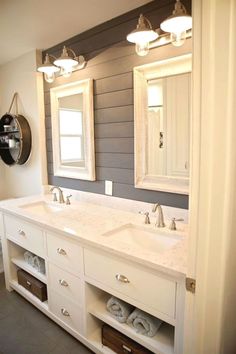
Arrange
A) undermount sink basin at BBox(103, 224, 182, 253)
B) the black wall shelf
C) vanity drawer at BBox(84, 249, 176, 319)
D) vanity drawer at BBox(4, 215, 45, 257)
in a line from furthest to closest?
the black wall shelf, vanity drawer at BBox(4, 215, 45, 257), undermount sink basin at BBox(103, 224, 182, 253), vanity drawer at BBox(84, 249, 176, 319)

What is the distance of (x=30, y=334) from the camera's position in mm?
1813

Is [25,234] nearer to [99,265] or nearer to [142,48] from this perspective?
[99,265]

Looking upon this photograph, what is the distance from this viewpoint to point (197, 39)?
73 centimetres

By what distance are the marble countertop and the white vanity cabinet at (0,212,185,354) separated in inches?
1.3

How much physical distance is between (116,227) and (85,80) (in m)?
1.26

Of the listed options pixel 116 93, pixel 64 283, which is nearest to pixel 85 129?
pixel 116 93

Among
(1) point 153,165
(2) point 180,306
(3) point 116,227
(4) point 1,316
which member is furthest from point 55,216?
(2) point 180,306

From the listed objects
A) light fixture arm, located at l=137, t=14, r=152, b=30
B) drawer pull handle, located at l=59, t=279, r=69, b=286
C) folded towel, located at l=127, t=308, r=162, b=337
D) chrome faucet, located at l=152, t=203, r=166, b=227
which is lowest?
folded towel, located at l=127, t=308, r=162, b=337

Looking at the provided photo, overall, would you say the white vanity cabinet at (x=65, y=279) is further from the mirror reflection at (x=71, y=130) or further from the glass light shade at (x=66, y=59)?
the glass light shade at (x=66, y=59)

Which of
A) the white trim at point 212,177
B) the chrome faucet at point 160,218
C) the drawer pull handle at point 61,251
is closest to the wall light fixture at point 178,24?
the white trim at point 212,177

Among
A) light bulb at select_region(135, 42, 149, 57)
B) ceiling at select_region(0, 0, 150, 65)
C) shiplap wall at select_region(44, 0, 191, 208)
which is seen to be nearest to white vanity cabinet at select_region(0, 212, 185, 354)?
shiplap wall at select_region(44, 0, 191, 208)

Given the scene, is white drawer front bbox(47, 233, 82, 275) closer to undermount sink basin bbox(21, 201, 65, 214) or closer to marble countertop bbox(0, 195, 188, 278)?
marble countertop bbox(0, 195, 188, 278)

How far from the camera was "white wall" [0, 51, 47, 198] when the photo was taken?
254cm

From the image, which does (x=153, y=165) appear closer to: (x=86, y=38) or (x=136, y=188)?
(x=136, y=188)
